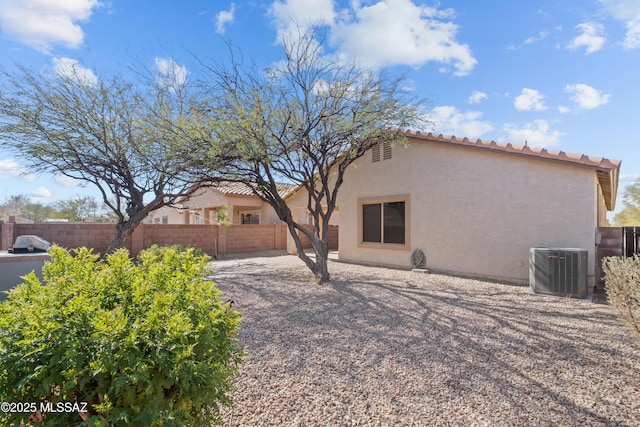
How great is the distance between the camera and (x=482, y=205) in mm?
10234

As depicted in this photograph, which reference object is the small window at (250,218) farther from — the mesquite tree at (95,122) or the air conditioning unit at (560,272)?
the air conditioning unit at (560,272)

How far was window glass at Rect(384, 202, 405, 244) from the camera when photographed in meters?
12.4

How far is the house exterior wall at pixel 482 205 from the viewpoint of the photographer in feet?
28.7

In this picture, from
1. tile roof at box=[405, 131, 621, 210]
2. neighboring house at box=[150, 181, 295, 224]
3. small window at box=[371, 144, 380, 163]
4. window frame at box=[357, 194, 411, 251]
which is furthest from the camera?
neighboring house at box=[150, 181, 295, 224]

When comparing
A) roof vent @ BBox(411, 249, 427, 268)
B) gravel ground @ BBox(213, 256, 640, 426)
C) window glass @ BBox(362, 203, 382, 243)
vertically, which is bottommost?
gravel ground @ BBox(213, 256, 640, 426)

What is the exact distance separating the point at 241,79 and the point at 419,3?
556 cm

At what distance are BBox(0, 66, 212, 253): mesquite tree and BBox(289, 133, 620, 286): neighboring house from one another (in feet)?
23.1

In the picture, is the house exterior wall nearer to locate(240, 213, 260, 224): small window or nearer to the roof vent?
the roof vent

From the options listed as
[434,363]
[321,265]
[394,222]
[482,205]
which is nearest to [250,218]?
[394,222]

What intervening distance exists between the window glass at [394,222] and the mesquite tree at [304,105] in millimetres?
3548

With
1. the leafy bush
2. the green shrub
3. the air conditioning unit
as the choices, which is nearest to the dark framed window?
the air conditioning unit

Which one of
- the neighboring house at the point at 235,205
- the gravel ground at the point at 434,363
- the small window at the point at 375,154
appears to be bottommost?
the gravel ground at the point at 434,363

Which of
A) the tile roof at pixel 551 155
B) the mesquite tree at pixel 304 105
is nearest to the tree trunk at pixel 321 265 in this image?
the mesquite tree at pixel 304 105

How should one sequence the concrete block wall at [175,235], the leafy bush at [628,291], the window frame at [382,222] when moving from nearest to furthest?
1. the leafy bush at [628,291]
2. the window frame at [382,222]
3. the concrete block wall at [175,235]
